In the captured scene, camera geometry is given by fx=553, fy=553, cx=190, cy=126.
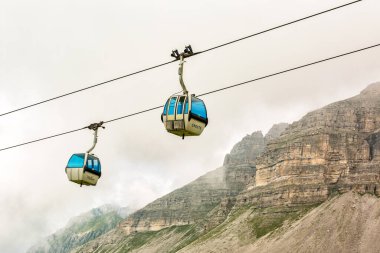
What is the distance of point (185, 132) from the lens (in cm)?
2031

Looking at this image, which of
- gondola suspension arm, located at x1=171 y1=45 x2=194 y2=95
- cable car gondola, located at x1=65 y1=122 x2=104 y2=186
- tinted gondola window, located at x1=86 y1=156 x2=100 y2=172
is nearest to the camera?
gondola suspension arm, located at x1=171 y1=45 x2=194 y2=95

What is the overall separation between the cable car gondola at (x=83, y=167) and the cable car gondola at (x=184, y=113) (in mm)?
5810

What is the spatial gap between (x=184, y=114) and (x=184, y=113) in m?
0.04

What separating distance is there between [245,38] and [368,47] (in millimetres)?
4321

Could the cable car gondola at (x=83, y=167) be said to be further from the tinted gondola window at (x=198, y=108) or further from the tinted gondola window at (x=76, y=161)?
the tinted gondola window at (x=198, y=108)

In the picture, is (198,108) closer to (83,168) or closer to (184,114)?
(184,114)

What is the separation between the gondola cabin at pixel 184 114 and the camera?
19.9 metres

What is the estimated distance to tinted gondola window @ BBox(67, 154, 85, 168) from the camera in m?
25.2

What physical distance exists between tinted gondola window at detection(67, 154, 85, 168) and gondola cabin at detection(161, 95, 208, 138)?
21.3ft

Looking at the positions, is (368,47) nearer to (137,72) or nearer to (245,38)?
(245,38)

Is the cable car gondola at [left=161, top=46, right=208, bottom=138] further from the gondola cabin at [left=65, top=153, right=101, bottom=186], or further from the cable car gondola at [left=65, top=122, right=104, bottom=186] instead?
the gondola cabin at [left=65, top=153, right=101, bottom=186]

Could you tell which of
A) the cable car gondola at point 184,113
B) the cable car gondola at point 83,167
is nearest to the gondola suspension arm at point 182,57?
the cable car gondola at point 184,113

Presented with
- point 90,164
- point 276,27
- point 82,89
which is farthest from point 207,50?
point 90,164

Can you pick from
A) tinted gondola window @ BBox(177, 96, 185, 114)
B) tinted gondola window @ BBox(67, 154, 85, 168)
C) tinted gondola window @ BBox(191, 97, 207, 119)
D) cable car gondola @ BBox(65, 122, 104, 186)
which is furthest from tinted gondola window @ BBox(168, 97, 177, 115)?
tinted gondola window @ BBox(67, 154, 85, 168)
